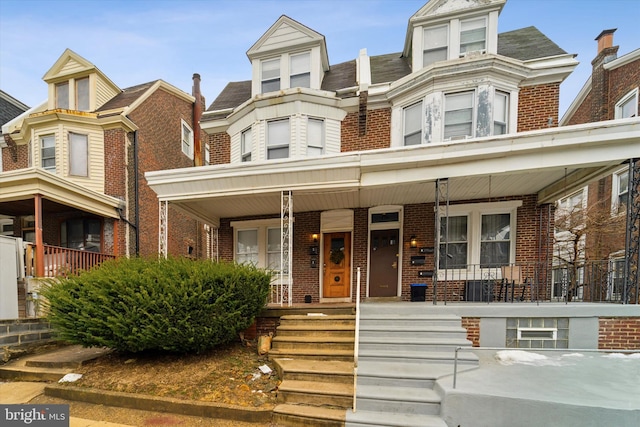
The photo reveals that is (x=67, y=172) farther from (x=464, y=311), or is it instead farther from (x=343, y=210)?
(x=464, y=311)

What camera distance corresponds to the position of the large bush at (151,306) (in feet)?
14.4

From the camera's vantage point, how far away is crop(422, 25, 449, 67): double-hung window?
8.23 meters

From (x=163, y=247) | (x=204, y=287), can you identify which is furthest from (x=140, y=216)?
(x=204, y=287)

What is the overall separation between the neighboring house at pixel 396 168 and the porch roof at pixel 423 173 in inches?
1.3

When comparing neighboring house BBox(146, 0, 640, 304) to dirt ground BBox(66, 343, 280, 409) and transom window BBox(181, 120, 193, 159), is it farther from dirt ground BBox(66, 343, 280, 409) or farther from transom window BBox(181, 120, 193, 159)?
transom window BBox(181, 120, 193, 159)

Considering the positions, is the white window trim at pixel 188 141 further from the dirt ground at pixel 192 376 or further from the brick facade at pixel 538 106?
the brick facade at pixel 538 106

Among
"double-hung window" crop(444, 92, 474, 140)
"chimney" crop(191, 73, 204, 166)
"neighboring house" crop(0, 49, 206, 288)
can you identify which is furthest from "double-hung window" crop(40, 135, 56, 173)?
"double-hung window" crop(444, 92, 474, 140)

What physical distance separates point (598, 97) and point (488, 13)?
8100 millimetres

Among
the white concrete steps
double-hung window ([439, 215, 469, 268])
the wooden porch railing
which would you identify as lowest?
the white concrete steps

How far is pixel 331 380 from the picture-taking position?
4.15 metres

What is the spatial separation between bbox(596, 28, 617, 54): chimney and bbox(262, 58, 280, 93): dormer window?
46.6ft

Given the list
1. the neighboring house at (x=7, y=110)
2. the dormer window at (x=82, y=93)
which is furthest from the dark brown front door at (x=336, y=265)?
the neighboring house at (x=7, y=110)

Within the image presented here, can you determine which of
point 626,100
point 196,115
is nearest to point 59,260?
point 196,115

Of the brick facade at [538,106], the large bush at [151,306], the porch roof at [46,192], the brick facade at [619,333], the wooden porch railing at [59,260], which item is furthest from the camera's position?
the porch roof at [46,192]
